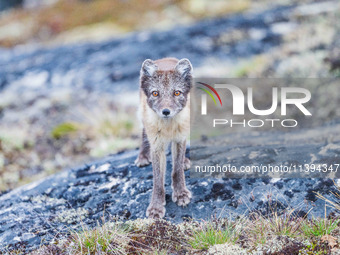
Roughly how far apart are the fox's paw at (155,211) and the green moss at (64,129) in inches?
233

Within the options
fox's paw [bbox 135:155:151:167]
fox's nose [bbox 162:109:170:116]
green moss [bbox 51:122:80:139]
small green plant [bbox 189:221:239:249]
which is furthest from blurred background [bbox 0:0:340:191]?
small green plant [bbox 189:221:239:249]

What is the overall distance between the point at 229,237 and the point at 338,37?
36.2ft

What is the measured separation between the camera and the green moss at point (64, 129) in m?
9.91

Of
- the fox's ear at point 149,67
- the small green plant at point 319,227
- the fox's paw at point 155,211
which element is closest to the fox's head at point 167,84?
the fox's ear at point 149,67

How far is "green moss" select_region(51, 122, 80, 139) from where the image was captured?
9.91 meters

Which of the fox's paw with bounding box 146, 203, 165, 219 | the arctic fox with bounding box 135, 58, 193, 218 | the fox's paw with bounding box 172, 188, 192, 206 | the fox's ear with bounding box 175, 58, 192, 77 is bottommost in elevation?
the fox's paw with bounding box 146, 203, 165, 219

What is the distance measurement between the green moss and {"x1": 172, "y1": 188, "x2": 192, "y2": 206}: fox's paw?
594 centimetres

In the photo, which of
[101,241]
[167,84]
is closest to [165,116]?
[167,84]

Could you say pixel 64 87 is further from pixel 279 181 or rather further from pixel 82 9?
pixel 82 9

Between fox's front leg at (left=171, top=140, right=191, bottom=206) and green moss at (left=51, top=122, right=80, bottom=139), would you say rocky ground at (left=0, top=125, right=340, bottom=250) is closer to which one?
fox's front leg at (left=171, top=140, right=191, bottom=206)

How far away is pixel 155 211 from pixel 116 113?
611 cm

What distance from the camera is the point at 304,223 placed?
13.6 feet

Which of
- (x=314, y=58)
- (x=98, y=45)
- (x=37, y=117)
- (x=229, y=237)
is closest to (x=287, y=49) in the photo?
(x=314, y=58)

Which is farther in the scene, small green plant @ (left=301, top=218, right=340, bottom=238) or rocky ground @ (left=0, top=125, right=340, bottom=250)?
rocky ground @ (left=0, top=125, right=340, bottom=250)
